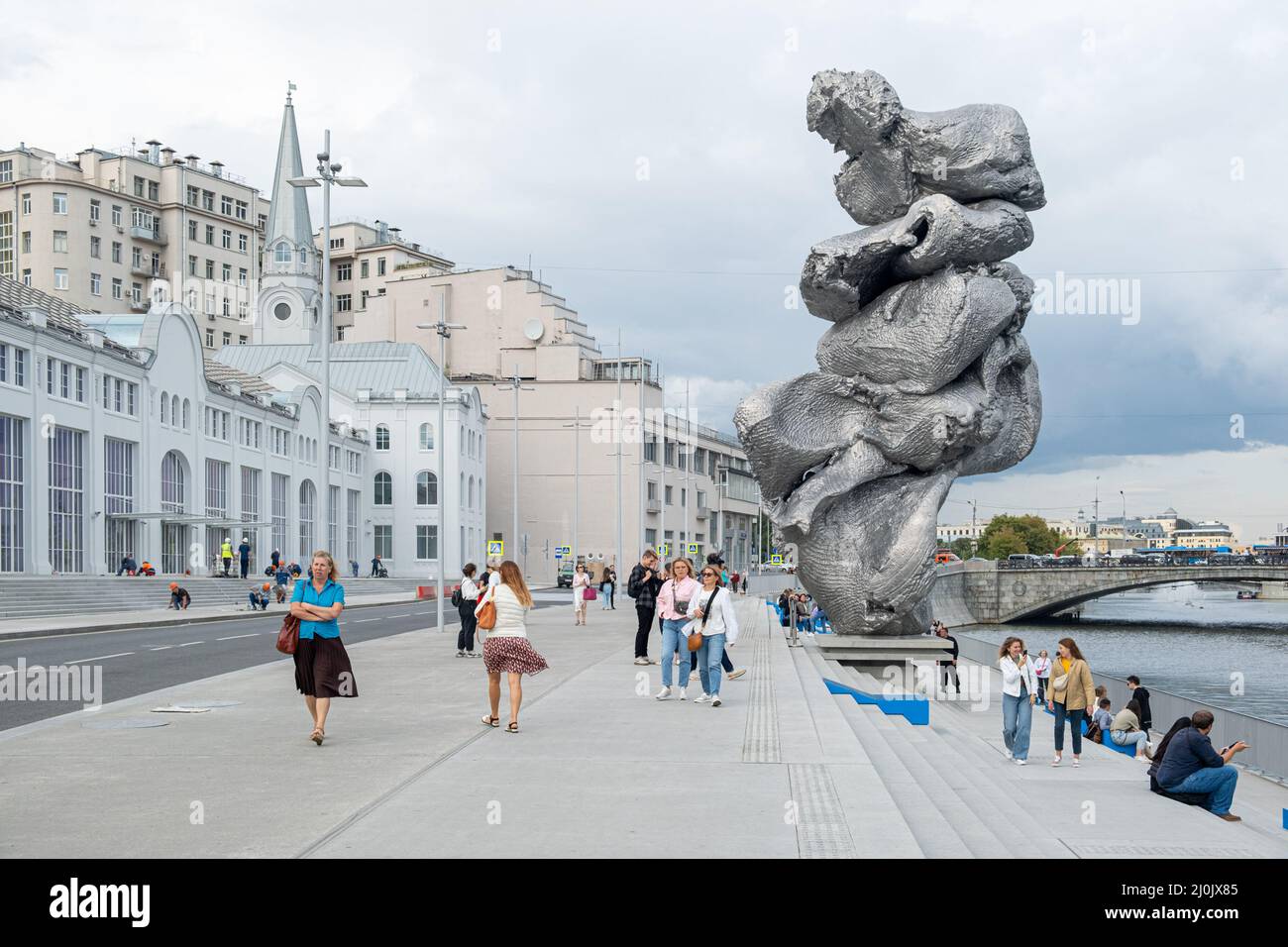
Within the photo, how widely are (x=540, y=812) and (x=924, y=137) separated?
Result: 53.7 feet

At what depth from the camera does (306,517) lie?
230ft

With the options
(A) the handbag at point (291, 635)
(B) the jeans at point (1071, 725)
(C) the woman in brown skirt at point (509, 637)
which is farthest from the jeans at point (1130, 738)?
(A) the handbag at point (291, 635)

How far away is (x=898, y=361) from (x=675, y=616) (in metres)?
8.25

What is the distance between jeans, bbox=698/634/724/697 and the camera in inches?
563

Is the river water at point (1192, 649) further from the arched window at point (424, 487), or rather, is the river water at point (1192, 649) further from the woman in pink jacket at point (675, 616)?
the arched window at point (424, 487)

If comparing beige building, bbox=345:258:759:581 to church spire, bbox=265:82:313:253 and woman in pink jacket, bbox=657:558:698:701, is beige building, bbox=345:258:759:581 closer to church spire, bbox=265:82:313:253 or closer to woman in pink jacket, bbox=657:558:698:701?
church spire, bbox=265:82:313:253

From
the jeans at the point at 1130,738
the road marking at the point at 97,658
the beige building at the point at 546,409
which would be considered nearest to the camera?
the jeans at the point at 1130,738

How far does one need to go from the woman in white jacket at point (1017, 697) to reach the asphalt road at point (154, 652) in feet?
33.3

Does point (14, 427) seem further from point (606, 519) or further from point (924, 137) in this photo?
point (606, 519)

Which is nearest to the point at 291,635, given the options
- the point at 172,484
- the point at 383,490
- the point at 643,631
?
the point at 643,631

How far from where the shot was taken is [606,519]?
300 ft

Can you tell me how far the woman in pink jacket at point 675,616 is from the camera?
1509 centimetres

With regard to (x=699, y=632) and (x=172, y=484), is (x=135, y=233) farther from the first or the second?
(x=699, y=632)

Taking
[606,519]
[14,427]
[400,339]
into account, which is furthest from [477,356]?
[14,427]
